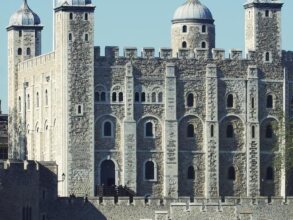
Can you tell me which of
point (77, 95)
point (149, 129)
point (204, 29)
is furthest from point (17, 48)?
point (149, 129)

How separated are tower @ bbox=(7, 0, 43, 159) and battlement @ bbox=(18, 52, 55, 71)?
51.6 inches

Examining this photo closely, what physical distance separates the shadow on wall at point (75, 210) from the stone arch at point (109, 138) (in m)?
18.0

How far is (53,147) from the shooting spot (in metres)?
142

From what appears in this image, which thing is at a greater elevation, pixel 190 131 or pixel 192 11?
pixel 192 11

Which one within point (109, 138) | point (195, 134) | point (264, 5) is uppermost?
point (264, 5)

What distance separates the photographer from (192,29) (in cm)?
14650

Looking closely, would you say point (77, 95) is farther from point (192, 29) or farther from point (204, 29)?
point (204, 29)

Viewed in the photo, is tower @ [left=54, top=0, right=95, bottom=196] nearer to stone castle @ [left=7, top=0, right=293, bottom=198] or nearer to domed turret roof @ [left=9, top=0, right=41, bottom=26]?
stone castle @ [left=7, top=0, right=293, bottom=198]

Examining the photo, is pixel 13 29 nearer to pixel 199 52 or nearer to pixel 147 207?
pixel 199 52

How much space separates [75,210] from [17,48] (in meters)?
34.9

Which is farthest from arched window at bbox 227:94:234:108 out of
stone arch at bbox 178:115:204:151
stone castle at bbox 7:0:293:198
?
stone arch at bbox 178:115:204:151

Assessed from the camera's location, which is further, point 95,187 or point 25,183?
point 95,187

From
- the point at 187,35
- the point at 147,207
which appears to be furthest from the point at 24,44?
the point at 147,207

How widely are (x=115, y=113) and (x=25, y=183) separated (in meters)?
28.9
